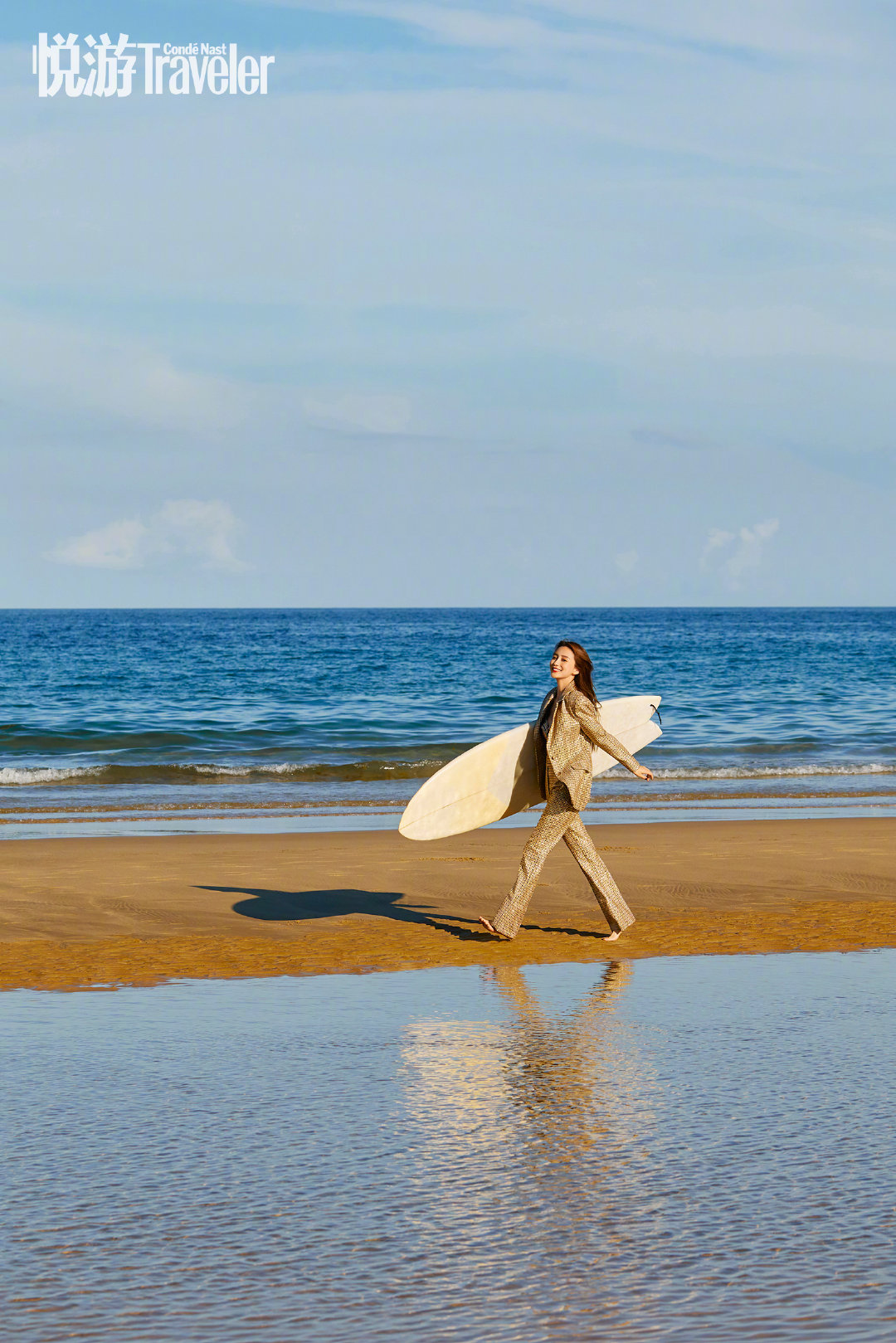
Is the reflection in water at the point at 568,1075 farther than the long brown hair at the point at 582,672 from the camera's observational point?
No

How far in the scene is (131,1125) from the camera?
523cm

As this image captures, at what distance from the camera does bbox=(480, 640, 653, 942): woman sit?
8875 millimetres

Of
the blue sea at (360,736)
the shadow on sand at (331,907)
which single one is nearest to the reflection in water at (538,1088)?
the shadow on sand at (331,907)

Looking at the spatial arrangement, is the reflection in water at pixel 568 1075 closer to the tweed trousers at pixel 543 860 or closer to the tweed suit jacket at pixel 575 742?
the tweed trousers at pixel 543 860

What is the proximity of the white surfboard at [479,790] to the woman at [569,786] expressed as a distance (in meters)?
0.57

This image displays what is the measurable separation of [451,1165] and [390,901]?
5.92m

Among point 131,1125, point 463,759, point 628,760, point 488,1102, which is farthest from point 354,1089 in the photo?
point 463,759

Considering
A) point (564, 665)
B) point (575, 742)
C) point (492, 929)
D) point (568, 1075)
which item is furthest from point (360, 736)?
point (568, 1075)

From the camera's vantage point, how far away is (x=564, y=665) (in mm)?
8820

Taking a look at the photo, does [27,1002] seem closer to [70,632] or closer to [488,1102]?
[488,1102]

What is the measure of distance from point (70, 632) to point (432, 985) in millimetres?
111425

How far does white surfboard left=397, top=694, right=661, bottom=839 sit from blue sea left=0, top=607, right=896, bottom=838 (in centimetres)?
665

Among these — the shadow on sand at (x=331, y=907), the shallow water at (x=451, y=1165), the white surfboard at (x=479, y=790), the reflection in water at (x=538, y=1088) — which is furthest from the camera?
the shadow on sand at (x=331, y=907)

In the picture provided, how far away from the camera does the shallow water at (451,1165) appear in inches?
147
